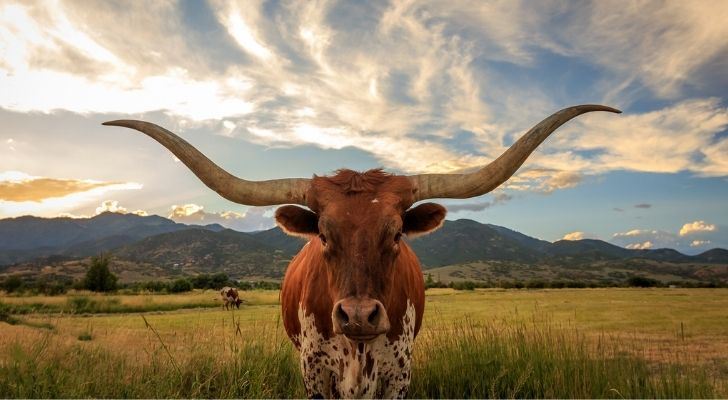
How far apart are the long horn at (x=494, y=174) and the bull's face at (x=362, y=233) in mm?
188

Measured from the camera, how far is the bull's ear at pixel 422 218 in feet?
14.2

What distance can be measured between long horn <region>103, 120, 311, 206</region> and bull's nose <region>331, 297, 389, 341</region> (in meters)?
1.33

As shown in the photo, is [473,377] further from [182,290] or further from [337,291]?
[182,290]

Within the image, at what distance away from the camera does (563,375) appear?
690cm

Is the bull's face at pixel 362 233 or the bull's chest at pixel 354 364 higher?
the bull's face at pixel 362 233

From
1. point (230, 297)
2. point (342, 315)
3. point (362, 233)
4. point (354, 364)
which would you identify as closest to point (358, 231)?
point (362, 233)

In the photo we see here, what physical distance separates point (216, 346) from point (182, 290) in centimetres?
6436

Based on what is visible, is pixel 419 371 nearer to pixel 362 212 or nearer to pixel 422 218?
pixel 422 218

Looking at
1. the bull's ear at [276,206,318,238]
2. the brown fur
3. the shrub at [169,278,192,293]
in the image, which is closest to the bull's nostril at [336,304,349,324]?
the brown fur

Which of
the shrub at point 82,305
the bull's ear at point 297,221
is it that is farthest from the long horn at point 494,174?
the shrub at point 82,305

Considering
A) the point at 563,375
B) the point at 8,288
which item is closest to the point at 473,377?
the point at 563,375

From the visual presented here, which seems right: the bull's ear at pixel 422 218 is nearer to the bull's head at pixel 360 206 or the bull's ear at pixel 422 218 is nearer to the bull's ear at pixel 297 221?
the bull's head at pixel 360 206

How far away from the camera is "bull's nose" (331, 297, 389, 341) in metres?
3.33

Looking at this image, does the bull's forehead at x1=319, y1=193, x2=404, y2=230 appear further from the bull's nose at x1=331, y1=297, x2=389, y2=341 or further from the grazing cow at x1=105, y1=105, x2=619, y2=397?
the bull's nose at x1=331, y1=297, x2=389, y2=341
